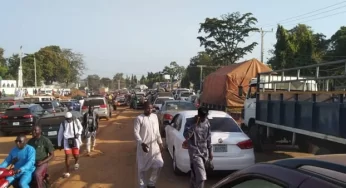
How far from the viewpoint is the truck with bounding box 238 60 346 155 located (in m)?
6.92

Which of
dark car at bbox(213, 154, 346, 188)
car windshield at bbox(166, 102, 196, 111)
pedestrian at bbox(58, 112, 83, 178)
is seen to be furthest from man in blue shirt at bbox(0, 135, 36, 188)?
car windshield at bbox(166, 102, 196, 111)

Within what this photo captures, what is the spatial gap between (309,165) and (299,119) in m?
6.60

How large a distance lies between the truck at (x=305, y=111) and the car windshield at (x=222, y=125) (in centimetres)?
131

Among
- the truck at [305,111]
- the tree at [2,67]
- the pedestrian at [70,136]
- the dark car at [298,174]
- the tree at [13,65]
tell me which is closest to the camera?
the dark car at [298,174]

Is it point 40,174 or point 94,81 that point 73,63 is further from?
point 40,174

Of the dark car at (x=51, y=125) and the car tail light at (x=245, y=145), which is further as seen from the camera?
the dark car at (x=51, y=125)

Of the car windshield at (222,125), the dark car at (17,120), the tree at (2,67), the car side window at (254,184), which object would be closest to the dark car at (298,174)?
the car side window at (254,184)

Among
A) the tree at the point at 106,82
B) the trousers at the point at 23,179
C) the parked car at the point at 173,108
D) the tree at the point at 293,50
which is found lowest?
the trousers at the point at 23,179

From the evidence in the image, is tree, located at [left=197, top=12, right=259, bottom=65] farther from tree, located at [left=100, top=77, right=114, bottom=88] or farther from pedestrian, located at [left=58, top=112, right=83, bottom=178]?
tree, located at [left=100, top=77, right=114, bottom=88]

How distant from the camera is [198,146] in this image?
632 cm

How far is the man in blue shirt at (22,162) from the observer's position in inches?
245

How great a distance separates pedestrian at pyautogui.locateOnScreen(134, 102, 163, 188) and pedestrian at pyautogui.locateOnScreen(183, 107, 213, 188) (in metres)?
0.68

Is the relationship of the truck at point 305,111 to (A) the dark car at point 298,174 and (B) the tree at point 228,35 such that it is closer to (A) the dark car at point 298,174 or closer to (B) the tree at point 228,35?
(A) the dark car at point 298,174

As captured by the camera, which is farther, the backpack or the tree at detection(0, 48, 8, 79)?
the tree at detection(0, 48, 8, 79)
